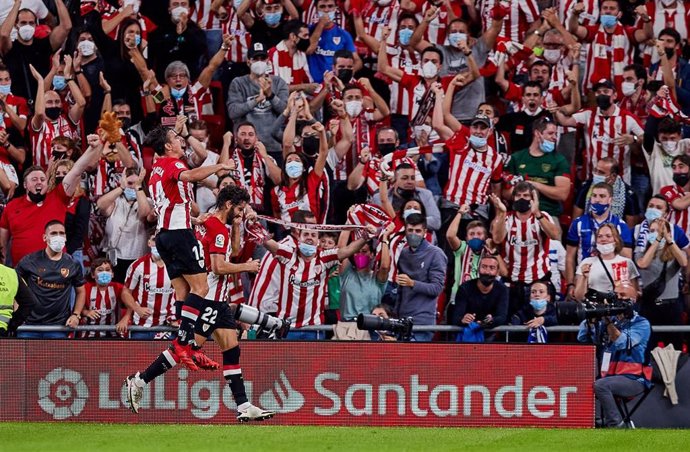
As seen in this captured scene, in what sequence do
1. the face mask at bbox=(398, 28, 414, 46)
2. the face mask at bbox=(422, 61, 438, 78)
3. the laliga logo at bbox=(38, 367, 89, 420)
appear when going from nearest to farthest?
1. the laliga logo at bbox=(38, 367, 89, 420)
2. the face mask at bbox=(422, 61, 438, 78)
3. the face mask at bbox=(398, 28, 414, 46)

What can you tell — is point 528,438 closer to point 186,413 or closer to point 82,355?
point 186,413

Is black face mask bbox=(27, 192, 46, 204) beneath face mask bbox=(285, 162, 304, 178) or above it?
beneath

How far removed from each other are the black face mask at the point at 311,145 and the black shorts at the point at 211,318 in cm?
488

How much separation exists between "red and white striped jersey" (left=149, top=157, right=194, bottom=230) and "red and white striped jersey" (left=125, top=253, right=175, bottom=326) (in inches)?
134

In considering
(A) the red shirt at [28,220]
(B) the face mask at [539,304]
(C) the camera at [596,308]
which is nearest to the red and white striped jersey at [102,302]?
(A) the red shirt at [28,220]

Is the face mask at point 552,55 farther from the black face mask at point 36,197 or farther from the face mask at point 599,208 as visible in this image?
the black face mask at point 36,197

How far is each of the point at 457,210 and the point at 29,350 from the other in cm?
573

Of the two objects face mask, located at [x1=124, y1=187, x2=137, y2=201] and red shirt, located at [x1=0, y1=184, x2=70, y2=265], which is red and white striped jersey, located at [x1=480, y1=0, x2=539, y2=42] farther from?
red shirt, located at [x1=0, y1=184, x2=70, y2=265]

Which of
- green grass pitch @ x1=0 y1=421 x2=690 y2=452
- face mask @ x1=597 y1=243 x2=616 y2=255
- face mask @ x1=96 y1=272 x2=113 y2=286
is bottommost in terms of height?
green grass pitch @ x1=0 y1=421 x2=690 y2=452

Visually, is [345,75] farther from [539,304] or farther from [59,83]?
[539,304]

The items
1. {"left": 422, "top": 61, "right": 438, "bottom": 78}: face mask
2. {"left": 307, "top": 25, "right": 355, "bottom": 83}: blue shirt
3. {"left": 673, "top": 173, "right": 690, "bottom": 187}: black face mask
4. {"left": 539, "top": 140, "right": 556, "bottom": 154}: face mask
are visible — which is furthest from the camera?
{"left": 307, "top": 25, "right": 355, "bottom": 83}: blue shirt

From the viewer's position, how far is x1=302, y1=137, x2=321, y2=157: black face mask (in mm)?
17487

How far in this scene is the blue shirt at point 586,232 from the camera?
54.6 feet

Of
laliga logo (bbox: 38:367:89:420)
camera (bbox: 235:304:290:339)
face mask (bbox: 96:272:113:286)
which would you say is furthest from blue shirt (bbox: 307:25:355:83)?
laliga logo (bbox: 38:367:89:420)
